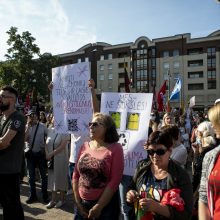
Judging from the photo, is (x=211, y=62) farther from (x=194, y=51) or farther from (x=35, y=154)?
(x=35, y=154)

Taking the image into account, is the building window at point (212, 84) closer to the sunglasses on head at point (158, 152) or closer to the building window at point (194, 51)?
the building window at point (194, 51)

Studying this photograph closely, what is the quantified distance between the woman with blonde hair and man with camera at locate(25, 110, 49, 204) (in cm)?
474

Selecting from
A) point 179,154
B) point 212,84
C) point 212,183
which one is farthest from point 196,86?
point 212,183

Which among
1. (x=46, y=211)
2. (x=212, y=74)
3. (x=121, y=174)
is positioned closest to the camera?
(x=121, y=174)

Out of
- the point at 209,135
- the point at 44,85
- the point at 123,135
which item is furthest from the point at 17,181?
the point at 44,85

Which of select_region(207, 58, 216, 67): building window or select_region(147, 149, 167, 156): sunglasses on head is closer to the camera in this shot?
select_region(147, 149, 167, 156): sunglasses on head

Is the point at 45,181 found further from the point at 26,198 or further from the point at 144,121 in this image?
the point at 144,121

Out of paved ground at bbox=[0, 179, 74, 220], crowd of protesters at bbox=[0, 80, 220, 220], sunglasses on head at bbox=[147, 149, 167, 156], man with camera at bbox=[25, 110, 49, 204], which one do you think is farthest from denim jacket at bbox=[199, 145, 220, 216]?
man with camera at bbox=[25, 110, 49, 204]

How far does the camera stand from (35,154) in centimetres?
709

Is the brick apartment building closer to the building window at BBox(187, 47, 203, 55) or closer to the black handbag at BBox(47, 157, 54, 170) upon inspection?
the building window at BBox(187, 47, 203, 55)

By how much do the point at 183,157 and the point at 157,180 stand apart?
1.84m

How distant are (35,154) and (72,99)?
2317 millimetres

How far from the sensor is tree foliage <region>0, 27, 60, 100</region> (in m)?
46.8

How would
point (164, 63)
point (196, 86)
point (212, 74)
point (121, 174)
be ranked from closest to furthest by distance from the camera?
point (121, 174)
point (212, 74)
point (196, 86)
point (164, 63)
